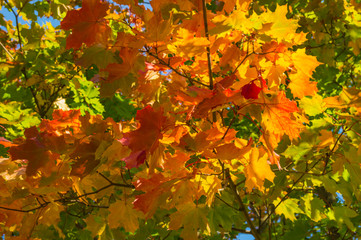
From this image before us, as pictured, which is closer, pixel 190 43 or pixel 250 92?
pixel 250 92

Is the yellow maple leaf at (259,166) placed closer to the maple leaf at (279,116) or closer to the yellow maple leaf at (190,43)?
the maple leaf at (279,116)

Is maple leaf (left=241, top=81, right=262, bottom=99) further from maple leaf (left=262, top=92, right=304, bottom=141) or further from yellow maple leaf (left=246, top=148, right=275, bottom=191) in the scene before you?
yellow maple leaf (left=246, top=148, right=275, bottom=191)

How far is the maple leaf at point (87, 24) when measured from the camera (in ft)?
4.66

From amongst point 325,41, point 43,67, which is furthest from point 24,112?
point 325,41

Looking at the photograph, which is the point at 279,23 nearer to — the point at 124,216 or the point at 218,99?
the point at 218,99

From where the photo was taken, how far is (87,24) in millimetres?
1469

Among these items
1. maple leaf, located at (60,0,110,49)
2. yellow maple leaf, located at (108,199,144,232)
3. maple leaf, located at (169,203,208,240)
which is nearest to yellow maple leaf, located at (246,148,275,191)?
maple leaf, located at (169,203,208,240)

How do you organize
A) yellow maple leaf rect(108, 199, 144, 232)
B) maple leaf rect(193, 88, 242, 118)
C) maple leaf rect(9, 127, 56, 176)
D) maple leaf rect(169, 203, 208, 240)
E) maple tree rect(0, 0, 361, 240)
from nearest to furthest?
maple leaf rect(193, 88, 242, 118) < maple tree rect(0, 0, 361, 240) < maple leaf rect(9, 127, 56, 176) < maple leaf rect(169, 203, 208, 240) < yellow maple leaf rect(108, 199, 144, 232)

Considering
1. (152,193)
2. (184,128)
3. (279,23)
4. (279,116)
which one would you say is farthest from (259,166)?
(279,23)

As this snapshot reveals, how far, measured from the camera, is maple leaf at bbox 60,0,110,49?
1.42m

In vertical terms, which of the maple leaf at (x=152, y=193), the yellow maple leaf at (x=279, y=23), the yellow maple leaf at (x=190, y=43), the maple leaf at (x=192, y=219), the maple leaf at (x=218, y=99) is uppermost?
the yellow maple leaf at (x=279, y=23)

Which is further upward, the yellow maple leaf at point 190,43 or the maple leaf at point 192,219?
the yellow maple leaf at point 190,43

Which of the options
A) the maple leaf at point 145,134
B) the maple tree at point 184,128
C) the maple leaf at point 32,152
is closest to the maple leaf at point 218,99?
the maple tree at point 184,128

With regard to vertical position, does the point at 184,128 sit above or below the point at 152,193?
above
